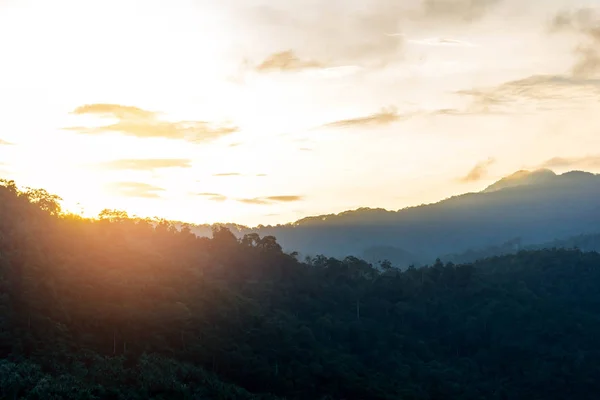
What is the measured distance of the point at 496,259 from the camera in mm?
162000

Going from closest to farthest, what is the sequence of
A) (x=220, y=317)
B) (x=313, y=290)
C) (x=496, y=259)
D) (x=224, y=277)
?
1. (x=220, y=317)
2. (x=224, y=277)
3. (x=313, y=290)
4. (x=496, y=259)

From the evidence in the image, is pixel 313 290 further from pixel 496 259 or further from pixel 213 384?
pixel 496 259

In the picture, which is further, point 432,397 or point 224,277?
point 224,277

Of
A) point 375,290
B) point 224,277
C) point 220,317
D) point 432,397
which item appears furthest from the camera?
point 375,290

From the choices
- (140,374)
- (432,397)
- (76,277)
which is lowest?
(432,397)

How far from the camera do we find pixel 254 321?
77.1 m

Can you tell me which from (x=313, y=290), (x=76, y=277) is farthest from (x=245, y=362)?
Result: (x=313, y=290)

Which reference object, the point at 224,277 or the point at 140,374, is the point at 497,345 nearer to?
the point at 224,277

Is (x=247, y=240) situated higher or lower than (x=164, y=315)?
higher

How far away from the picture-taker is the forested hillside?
168 feet

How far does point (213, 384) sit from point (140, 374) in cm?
701

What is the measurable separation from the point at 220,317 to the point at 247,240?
4593cm

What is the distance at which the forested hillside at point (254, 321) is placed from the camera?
51241mm

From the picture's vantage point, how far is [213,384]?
1957 inches
